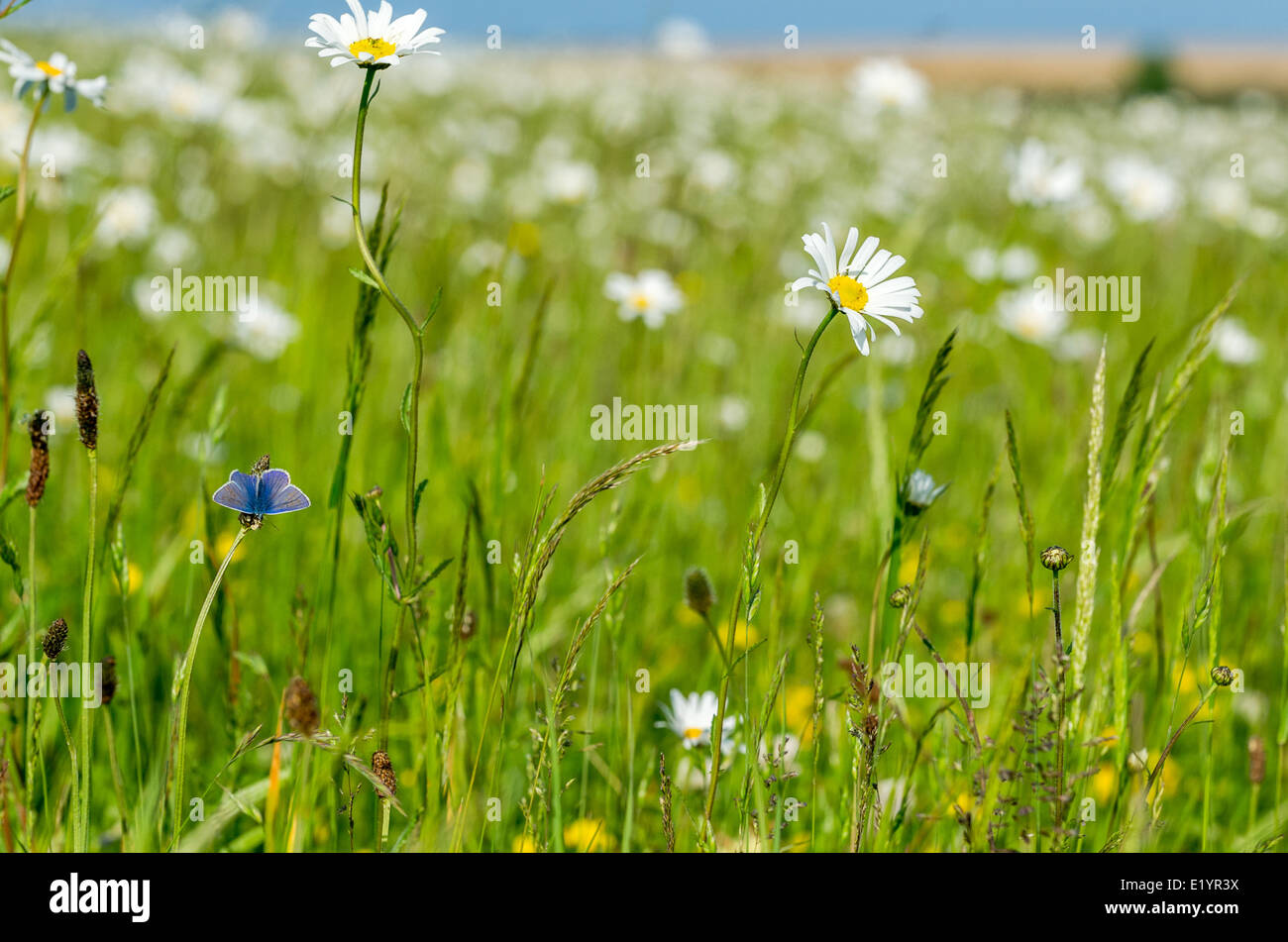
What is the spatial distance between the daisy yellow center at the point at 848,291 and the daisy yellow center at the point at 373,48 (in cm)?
43

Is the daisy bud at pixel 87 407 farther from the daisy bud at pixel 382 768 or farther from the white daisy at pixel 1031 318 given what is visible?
the white daisy at pixel 1031 318

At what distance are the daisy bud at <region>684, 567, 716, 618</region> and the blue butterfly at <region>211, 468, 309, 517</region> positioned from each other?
1.55ft

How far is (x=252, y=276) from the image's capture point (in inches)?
130

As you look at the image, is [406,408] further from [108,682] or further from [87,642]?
[108,682]

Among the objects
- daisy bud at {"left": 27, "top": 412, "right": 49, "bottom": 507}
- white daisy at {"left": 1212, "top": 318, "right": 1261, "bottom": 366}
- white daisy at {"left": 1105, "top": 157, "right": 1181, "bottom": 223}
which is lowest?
daisy bud at {"left": 27, "top": 412, "right": 49, "bottom": 507}

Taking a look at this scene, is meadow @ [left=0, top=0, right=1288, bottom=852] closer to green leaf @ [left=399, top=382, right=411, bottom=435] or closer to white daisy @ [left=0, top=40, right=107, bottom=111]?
green leaf @ [left=399, top=382, right=411, bottom=435]

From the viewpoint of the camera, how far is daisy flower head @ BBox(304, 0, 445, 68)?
856mm

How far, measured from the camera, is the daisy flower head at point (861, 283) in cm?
87

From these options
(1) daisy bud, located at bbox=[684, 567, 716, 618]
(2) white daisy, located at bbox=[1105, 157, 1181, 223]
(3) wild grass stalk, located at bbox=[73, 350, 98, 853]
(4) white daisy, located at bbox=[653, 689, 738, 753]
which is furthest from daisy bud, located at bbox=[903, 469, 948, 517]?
(2) white daisy, located at bbox=[1105, 157, 1181, 223]

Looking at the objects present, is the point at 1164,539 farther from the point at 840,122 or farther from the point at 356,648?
the point at 840,122

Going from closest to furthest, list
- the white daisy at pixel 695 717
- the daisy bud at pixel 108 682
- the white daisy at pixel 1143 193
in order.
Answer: the daisy bud at pixel 108 682
the white daisy at pixel 695 717
the white daisy at pixel 1143 193

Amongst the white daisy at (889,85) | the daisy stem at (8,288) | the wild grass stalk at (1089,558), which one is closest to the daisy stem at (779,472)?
the wild grass stalk at (1089,558)

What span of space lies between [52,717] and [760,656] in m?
0.98

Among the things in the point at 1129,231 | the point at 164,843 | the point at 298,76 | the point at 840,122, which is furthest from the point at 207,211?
the point at 840,122
